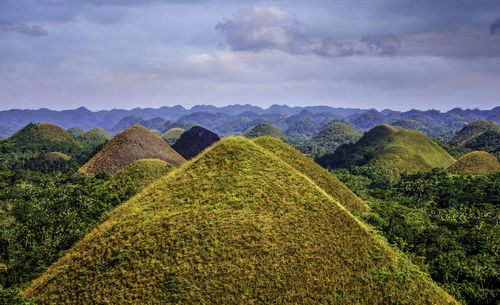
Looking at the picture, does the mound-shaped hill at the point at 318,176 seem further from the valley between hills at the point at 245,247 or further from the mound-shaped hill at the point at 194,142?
the mound-shaped hill at the point at 194,142

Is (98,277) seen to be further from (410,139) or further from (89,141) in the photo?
(89,141)

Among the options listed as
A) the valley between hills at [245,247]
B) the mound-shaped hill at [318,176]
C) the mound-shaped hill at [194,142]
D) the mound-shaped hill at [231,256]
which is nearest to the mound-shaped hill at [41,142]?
the mound-shaped hill at [194,142]

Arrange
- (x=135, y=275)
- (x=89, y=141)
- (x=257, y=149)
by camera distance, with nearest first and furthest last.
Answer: (x=135, y=275) → (x=257, y=149) → (x=89, y=141)

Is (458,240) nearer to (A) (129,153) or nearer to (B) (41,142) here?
(A) (129,153)

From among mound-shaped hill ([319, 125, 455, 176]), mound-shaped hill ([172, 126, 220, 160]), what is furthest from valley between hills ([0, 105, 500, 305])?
mound-shaped hill ([172, 126, 220, 160])

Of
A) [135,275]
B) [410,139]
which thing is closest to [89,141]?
[410,139]

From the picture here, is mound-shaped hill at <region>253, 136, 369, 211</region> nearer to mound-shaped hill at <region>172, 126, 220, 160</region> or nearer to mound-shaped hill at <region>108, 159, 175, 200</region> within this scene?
mound-shaped hill at <region>108, 159, 175, 200</region>
